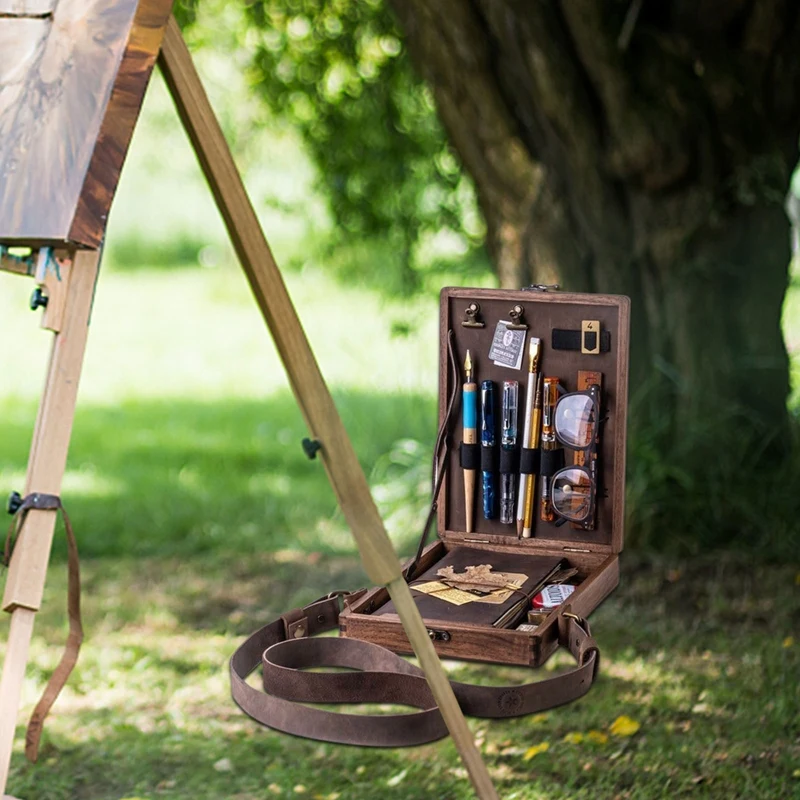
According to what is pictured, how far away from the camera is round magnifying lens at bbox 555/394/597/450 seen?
2.57 metres

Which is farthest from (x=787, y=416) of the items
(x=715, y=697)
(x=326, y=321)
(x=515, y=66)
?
(x=326, y=321)

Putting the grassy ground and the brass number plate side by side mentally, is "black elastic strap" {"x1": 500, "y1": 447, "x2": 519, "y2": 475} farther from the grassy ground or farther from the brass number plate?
the grassy ground

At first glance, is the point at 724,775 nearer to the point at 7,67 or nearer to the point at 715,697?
the point at 715,697

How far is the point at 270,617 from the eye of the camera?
4.96m

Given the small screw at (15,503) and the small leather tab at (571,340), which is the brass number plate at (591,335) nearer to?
the small leather tab at (571,340)

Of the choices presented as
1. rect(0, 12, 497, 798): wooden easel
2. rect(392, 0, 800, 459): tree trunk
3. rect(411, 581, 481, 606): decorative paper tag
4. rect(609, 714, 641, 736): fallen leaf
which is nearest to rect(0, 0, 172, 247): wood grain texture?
rect(0, 12, 497, 798): wooden easel

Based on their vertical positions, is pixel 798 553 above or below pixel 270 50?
below

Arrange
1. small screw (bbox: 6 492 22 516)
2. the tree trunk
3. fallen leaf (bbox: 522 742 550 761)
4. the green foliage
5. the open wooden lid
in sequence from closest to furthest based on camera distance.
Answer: small screw (bbox: 6 492 22 516), the open wooden lid, fallen leaf (bbox: 522 742 550 761), the tree trunk, the green foliage

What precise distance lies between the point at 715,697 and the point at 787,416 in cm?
148

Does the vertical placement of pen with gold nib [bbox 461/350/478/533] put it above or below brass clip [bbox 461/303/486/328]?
below

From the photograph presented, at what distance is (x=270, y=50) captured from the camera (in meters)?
5.93

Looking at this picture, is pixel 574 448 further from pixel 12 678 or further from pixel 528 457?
pixel 12 678

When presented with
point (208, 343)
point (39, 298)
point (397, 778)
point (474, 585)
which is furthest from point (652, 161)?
point (208, 343)

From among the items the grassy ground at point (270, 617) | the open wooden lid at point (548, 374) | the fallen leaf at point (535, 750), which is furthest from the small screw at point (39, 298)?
the fallen leaf at point (535, 750)
